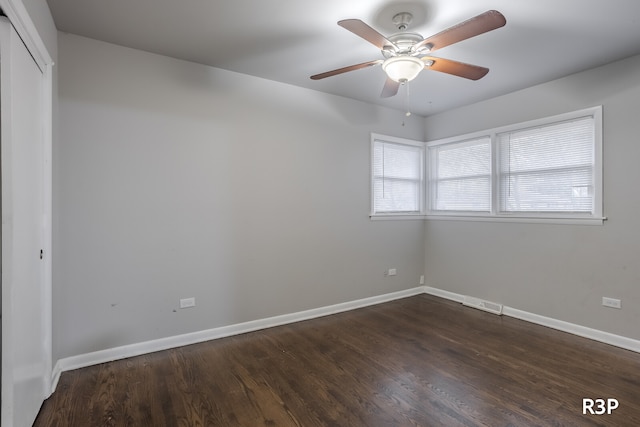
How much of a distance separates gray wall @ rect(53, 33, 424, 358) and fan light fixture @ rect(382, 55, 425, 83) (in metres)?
1.63

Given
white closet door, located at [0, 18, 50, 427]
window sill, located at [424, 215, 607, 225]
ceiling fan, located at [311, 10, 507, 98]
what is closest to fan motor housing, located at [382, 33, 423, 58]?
ceiling fan, located at [311, 10, 507, 98]

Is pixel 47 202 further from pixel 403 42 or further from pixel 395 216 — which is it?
pixel 395 216

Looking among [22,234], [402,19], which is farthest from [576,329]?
[22,234]

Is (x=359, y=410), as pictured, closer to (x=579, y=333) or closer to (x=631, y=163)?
(x=579, y=333)

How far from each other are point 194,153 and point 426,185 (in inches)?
134

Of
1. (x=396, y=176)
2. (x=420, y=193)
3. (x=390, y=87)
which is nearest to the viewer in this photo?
(x=390, y=87)

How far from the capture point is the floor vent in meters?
3.84

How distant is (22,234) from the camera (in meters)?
1.68

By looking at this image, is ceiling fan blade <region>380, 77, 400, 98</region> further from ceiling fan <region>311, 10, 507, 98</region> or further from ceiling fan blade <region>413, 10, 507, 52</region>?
ceiling fan blade <region>413, 10, 507, 52</region>

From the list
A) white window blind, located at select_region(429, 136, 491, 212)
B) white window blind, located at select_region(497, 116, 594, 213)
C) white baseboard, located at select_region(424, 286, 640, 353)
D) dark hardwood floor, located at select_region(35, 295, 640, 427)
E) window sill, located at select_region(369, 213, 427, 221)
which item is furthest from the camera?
window sill, located at select_region(369, 213, 427, 221)

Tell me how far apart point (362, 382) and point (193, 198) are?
2.17 meters

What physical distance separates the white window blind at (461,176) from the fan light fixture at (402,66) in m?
2.47

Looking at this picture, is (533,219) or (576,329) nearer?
(576,329)

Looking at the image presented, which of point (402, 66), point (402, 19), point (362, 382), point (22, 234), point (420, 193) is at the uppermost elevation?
point (402, 19)
